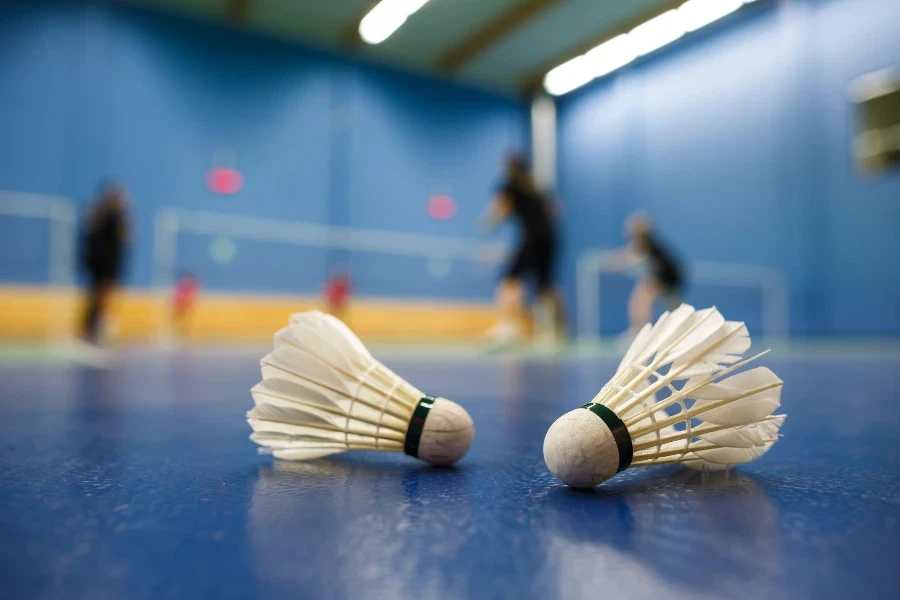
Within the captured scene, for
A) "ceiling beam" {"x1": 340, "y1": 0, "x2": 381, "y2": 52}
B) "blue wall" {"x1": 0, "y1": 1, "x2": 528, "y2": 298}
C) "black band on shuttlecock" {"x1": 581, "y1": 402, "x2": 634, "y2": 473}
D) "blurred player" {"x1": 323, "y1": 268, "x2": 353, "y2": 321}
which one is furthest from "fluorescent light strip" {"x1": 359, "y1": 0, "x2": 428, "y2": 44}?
"black band on shuttlecock" {"x1": 581, "y1": 402, "x2": 634, "y2": 473}

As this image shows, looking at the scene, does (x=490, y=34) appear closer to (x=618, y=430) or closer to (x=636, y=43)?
(x=636, y=43)

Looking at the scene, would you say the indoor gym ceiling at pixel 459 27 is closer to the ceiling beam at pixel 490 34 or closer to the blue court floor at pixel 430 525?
the ceiling beam at pixel 490 34

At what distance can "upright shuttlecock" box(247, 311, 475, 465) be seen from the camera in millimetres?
689

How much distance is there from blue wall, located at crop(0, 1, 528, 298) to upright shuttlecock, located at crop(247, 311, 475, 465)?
764cm

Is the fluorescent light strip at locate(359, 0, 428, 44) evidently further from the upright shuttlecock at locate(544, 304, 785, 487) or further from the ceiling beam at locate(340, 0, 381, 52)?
the upright shuttlecock at locate(544, 304, 785, 487)

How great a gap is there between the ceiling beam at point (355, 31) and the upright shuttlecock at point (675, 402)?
9610mm

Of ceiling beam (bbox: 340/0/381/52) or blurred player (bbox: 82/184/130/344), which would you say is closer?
blurred player (bbox: 82/184/130/344)

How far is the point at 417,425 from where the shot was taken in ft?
2.25

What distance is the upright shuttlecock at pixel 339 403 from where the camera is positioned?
689 millimetres

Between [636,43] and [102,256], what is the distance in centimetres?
859

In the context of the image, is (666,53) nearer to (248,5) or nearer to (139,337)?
(248,5)

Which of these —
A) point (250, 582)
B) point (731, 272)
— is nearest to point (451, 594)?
point (250, 582)

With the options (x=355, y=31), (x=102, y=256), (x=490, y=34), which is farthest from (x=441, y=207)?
(x=102, y=256)

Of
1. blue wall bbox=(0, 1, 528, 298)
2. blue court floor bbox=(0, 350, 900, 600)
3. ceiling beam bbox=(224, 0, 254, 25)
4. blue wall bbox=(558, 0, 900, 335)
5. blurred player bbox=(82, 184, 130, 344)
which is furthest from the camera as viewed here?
ceiling beam bbox=(224, 0, 254, 25)
